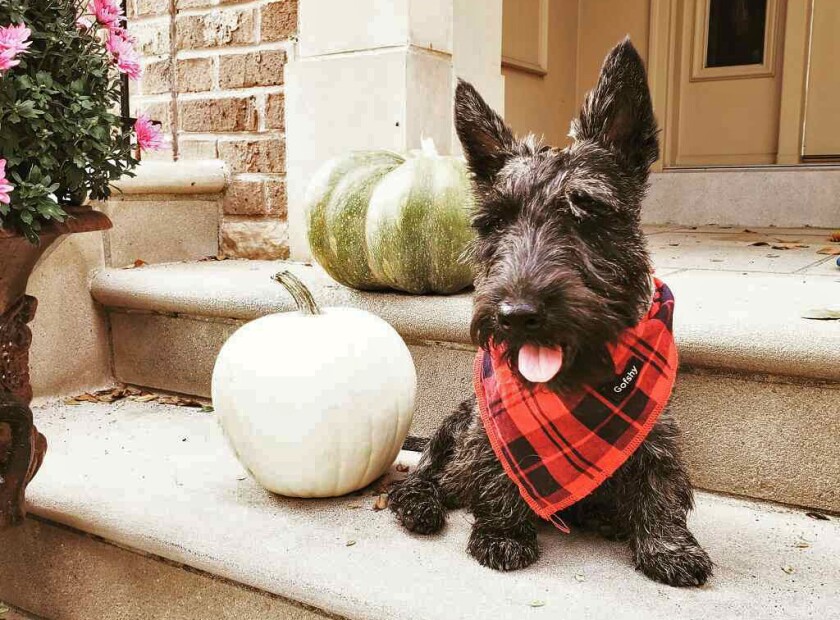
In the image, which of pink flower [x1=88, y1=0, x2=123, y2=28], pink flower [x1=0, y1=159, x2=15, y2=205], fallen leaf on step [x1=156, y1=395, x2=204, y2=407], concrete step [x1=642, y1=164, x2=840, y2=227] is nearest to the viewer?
pink flower [x1=0, y1=159, x2=15, y2=205]

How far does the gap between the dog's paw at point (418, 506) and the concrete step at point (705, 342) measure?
1.34 feet

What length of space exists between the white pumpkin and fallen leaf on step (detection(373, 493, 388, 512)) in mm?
69

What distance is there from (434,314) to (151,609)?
0.98 metres

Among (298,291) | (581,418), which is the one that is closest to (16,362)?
(298,291)

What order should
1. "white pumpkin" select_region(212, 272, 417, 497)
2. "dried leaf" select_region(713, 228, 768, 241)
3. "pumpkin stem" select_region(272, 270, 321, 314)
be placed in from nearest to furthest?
"white pumpkin" select_region(212, 272, 417, 497)
"pumpkin stem" select_region(272, 270, 321, 314)
"dried leaf" select_region(713, 228, 768, 241)

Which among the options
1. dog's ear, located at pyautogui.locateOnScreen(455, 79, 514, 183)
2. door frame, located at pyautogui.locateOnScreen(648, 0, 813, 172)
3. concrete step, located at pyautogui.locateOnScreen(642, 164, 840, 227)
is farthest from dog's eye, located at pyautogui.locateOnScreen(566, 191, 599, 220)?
door frame, located at pyautogui.locateOnScreen(648, 0, 813, 172)

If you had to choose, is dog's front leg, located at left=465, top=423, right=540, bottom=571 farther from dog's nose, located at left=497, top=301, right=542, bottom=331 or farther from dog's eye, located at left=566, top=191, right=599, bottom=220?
dog's eye, located at left=566, top=191, right=599, bottom=220

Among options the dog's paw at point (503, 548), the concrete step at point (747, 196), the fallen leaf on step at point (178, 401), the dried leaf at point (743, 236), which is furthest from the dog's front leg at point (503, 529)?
the concrete step at point (747, 196)

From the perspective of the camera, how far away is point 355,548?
1.60 meters

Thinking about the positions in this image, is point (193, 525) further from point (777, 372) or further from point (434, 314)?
point (777, 372)

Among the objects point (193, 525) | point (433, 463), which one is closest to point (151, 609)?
point (193, 525)

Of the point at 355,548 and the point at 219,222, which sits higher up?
the point at 219,222

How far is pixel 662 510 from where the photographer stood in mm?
1467

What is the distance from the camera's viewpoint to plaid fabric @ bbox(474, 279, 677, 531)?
145 cm
